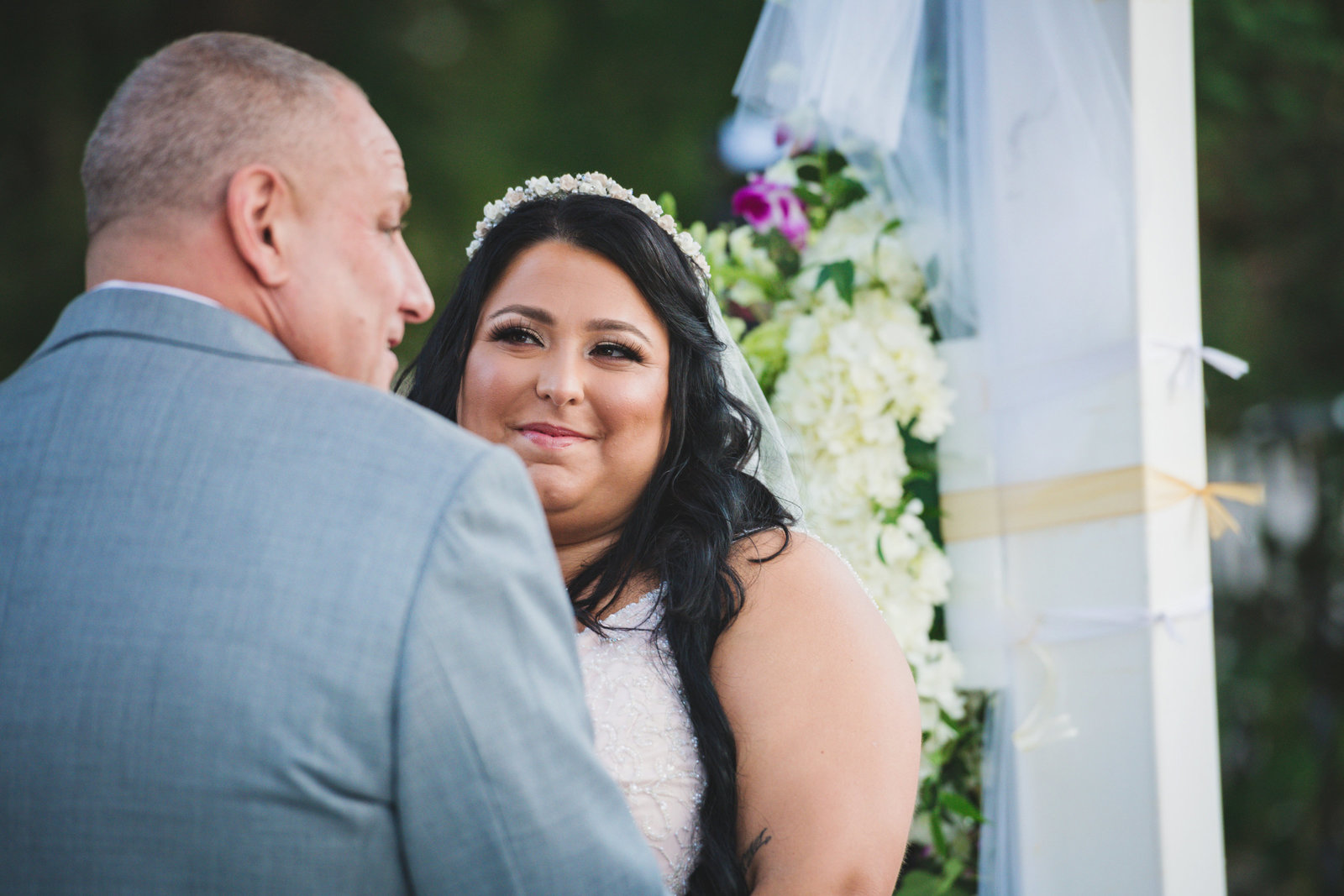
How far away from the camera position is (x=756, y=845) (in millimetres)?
2215

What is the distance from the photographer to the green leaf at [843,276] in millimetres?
3115

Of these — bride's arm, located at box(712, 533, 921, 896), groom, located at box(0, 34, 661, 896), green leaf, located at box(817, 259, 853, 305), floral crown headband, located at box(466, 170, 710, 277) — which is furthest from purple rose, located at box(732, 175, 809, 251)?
groom, located at box(0, 34, 661, 896)

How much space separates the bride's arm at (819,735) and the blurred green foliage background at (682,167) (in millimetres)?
3975

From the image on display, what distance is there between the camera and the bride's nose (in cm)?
257

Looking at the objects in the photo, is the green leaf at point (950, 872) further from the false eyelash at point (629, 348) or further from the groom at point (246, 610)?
the groom at point (246, 610)

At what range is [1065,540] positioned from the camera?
2.87 metres

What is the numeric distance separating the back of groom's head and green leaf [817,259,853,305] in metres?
1.74

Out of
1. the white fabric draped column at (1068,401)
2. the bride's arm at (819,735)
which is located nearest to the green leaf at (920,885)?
the white fabric draped column at (1068,401)

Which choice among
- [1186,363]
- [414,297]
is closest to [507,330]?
[414,297]

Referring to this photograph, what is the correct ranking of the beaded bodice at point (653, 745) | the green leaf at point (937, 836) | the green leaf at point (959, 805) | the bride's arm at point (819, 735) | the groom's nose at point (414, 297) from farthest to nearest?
the green leaf at point (937, 836), the green leaf at point (959, 805), the beaded bodice at point (653, 745), the bride's arm at point (819, 735), the groom's nose at point (414, 297)

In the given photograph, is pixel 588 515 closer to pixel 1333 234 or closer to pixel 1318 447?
pixel 1333 234

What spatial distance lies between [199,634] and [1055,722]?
2218mm

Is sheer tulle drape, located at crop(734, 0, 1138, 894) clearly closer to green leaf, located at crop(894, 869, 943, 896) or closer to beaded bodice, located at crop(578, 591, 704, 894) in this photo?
green leaf, located at crop(894, 869, 943, 896)

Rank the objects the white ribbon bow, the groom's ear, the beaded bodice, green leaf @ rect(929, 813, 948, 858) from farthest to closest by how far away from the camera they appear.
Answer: green leaf @ rect(929, 813, 948, 858) → the white ribbon bow → the beaded bodice → the groom's ear
